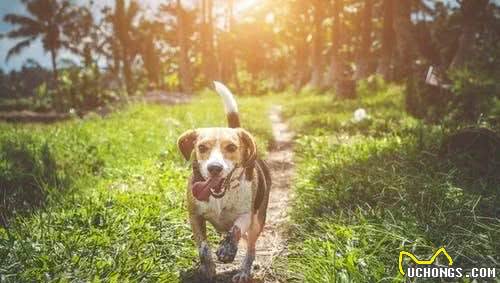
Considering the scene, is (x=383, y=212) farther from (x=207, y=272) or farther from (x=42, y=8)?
(x=42, y=8)

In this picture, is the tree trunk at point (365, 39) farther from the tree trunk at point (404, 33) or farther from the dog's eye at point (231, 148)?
the dog's eye at point (231, 148)

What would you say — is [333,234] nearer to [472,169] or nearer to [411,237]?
[411,237]

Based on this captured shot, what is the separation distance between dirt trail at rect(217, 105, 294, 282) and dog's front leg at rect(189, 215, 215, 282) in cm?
21

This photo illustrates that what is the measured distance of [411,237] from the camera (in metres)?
3.67

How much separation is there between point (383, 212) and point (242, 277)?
1512mm

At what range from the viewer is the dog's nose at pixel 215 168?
3.38 meters

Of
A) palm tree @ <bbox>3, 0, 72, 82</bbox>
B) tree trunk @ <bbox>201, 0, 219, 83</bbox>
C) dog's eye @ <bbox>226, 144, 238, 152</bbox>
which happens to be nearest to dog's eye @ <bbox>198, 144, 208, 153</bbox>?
dog's eye @ <bbox>226, 144, 238, 152</bbox>

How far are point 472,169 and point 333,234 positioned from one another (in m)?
2.43

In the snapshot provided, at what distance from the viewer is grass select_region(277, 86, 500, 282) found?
3393 mm

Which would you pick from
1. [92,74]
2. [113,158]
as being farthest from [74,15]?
[113,158]

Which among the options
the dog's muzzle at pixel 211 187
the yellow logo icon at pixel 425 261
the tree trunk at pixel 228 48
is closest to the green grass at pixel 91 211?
the dog's muzzle at pixel 211 187

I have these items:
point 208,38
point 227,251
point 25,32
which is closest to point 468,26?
point 227,251

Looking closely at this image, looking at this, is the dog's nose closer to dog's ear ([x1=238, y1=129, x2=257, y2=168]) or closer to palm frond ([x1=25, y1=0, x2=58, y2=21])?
dog's ear ([x1=238, y1=129, x2=257, y2=168])

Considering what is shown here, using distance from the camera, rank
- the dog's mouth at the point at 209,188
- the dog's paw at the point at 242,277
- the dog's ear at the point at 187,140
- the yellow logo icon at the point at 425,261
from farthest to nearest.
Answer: the dog's ear at the point at 187,140, the dog's paw at the point at 242,277, the dog's mouth at the point at 209,188, the yellow logo icon at the point at 425,261
